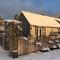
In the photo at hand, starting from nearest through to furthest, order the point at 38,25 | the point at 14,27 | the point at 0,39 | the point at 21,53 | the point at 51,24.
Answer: the point at 21,53 < the point at 14,27 < the point at 0,39 < the point at 38,25 < the point at 51,24

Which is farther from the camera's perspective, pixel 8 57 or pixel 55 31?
pixel 55 31

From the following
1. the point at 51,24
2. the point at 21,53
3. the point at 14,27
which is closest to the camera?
the point at 21,53

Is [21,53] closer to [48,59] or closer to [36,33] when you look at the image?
[48,59]

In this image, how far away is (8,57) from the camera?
13.8 metres

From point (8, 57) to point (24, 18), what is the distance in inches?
760

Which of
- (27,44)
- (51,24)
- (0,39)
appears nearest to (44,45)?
(27,44)

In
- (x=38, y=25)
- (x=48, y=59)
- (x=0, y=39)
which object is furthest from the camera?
(x=38, y=25)

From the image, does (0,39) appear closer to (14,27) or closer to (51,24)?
(14,27)

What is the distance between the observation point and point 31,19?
3195 centimetres

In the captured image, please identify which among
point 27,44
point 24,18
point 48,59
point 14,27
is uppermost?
point 24,18

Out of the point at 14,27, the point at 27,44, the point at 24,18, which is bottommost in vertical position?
the point at 27,44

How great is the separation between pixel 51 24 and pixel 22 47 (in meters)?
21.2

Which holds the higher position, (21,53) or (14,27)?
(14,27)

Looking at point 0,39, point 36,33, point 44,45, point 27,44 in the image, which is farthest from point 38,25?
point 27,44
